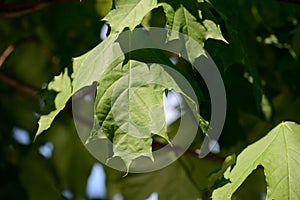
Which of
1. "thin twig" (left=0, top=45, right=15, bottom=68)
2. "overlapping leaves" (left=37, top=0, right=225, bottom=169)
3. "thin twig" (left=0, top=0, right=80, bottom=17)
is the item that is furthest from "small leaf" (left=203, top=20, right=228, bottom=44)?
"thin twig" (left=0, top=45, right=15, bottom=68)

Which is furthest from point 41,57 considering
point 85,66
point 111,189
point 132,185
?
point 85,66

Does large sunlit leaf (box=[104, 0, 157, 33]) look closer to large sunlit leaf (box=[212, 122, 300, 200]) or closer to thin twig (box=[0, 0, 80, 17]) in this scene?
large sunlit leaf (box=[212, 122, 300, 200])

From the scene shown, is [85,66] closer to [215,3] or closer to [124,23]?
[124,23]

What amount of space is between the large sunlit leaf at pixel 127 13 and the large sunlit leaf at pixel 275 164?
0.26 meters

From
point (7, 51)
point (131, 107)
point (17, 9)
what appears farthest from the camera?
point (7, 51)

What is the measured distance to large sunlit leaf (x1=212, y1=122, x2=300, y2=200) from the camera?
3.67 feet

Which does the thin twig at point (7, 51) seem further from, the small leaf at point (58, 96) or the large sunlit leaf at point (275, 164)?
the large sunlit leaf at point (275, 164)

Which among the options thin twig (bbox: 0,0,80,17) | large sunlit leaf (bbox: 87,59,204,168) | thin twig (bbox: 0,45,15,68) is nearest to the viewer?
large sunlit leaf (bbox: 87,59,204,168)

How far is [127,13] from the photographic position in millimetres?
1139

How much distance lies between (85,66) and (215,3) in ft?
0.70

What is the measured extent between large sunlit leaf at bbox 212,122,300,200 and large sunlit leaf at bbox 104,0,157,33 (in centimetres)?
26

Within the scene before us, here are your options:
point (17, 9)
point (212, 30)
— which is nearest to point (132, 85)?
point (212, 30)

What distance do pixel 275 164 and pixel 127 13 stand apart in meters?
0.29

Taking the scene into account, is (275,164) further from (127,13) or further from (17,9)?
(17,9)
